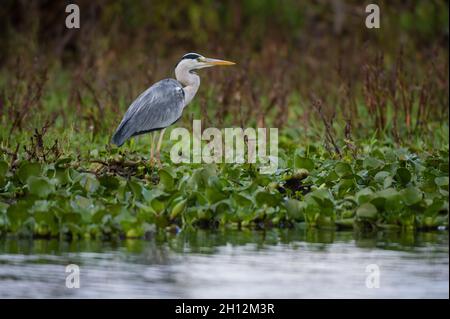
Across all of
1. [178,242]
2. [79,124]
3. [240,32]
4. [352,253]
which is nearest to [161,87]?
[79,124]

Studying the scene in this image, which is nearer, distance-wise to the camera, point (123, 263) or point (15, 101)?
point (123, 263)

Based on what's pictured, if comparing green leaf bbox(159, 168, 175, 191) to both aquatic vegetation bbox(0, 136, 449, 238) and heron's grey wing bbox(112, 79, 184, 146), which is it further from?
heron's grey wing bbox(112, 79, 184, 146)

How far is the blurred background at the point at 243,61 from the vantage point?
10141 mm

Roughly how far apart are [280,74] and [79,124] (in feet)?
9.87

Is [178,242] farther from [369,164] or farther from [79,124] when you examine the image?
[79,124]

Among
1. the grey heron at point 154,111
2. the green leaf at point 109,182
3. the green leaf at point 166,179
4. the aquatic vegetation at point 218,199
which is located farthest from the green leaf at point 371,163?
the green leaf at point 109,182

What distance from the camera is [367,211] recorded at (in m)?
6.64

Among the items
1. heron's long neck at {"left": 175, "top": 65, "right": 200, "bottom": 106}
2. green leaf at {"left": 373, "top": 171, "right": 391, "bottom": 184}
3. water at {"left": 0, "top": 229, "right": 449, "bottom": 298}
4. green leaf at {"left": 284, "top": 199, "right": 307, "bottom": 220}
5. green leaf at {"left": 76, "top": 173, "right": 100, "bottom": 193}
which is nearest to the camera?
water at {"left": 0, "top": 229, "right": 449, "bottom": 298}

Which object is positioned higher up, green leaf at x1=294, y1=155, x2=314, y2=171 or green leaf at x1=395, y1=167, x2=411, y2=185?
green leaf at x1=294, y1=155, x2=314, y2=171

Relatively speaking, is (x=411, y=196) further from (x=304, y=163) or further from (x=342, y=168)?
(x=304, y=163)

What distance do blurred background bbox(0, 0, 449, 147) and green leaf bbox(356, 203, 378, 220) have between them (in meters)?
2.86

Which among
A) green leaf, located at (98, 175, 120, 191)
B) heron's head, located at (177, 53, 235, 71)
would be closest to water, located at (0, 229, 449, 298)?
green leaf, located at (98, 175, 120, 191)

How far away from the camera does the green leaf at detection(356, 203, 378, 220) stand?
21.8 ft
